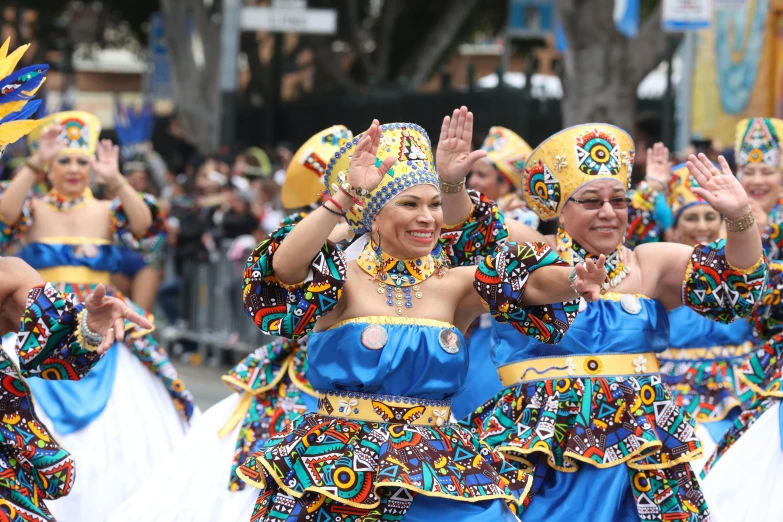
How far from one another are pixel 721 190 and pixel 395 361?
1.31 meters

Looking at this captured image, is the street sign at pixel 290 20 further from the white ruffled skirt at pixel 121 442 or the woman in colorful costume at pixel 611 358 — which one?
the woman in colorful costume at pixel 611 358

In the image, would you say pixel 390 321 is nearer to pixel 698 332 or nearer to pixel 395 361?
pixel 395 361

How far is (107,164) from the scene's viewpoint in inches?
347

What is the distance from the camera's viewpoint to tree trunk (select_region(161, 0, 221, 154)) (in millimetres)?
23234

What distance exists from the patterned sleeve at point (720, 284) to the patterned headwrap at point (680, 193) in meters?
2.50

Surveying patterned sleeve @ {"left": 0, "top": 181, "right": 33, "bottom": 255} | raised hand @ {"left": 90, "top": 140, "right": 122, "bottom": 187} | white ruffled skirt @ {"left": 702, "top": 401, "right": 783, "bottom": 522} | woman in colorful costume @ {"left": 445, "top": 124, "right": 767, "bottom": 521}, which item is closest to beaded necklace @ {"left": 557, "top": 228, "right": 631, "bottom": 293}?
woman in colorful costume @ {"left": 445, "top": 124, "right": 767, "bottom": 521}

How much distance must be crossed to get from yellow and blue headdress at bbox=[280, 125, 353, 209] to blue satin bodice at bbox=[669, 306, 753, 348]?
6.73ft

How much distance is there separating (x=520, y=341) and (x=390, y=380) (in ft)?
3.25

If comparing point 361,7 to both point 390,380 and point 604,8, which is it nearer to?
point 604,8

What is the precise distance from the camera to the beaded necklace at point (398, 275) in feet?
16.5

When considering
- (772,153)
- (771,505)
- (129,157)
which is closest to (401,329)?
(771,505)

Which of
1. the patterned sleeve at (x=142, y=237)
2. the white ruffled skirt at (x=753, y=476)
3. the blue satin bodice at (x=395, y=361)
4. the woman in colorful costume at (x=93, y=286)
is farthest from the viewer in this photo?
the patterned sleeve at (x=142, y=237)

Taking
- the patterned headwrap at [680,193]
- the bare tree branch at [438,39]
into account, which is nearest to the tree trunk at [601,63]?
the patterned headwrap at [680,193]

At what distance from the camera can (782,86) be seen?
53.9 feet
